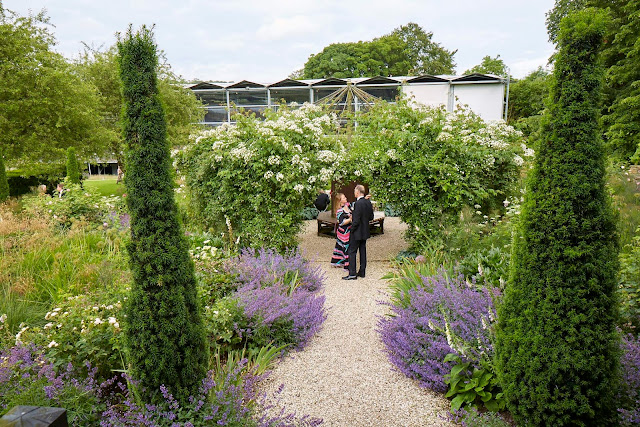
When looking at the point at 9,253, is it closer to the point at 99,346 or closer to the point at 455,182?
the point at 99,346

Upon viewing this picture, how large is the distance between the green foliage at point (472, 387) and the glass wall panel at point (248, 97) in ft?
93.1

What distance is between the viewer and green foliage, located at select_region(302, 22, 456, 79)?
137 feet

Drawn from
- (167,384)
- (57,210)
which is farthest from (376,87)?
(167,384)

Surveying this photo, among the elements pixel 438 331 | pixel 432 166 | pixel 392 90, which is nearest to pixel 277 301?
pixel 438 331

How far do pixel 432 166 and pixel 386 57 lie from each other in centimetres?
3937

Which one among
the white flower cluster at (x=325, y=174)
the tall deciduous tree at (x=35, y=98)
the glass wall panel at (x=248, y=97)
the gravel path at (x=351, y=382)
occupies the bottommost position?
the gravel path at (x=351, y=382)

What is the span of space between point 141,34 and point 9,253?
4517mm

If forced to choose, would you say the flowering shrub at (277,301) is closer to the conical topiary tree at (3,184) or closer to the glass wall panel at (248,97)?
the conical topiary tree at (3,184)

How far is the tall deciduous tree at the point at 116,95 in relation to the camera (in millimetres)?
19406

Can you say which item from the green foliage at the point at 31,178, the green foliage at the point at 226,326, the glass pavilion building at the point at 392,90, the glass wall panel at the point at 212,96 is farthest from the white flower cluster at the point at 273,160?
the glass wall panel at the point at 212,96

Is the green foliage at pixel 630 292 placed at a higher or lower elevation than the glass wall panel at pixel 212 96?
lower

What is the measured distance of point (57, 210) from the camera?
28.2 feet

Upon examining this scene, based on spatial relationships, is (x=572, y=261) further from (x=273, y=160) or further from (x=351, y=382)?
(x=273, y=160)

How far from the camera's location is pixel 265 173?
7.25m
